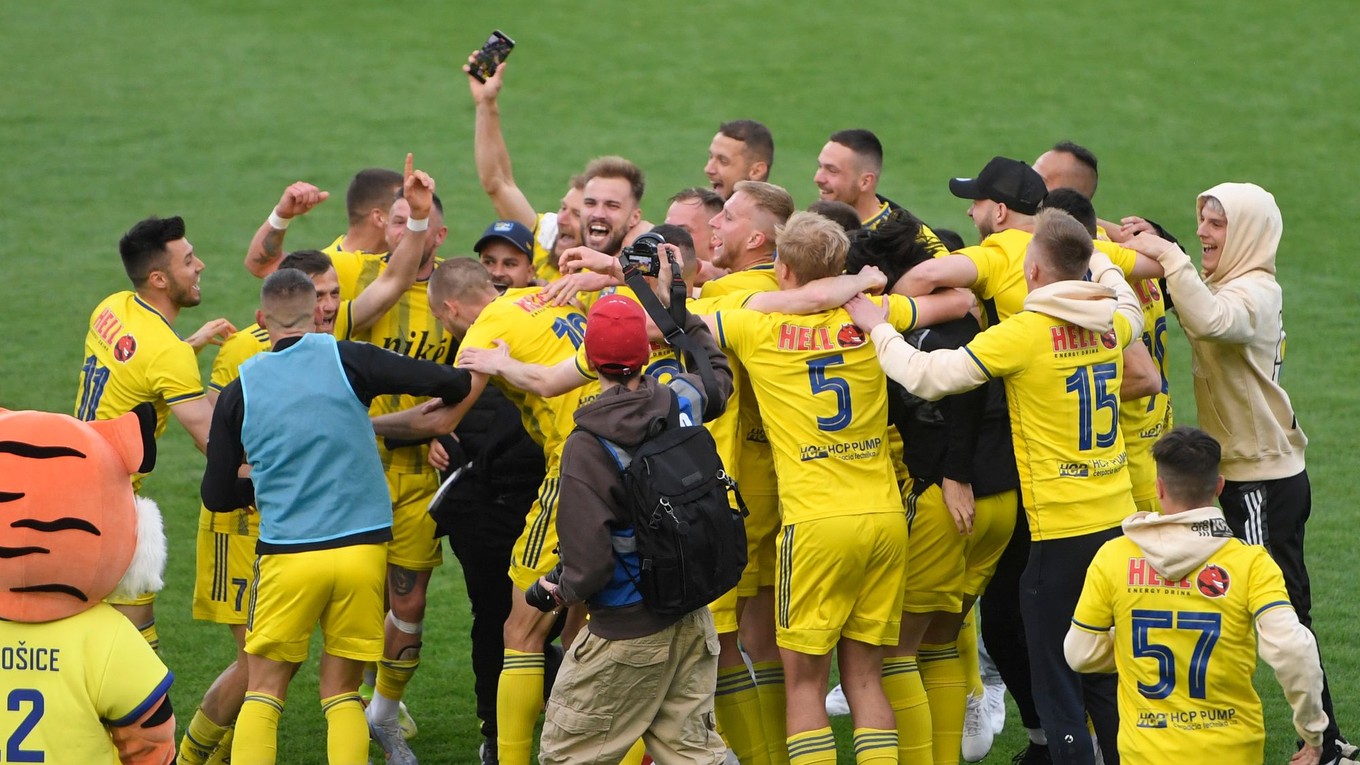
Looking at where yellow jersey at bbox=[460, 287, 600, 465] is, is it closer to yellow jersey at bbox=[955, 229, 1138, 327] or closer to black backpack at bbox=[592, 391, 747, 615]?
black backpack at bbox=[592, 391, 747, 615]

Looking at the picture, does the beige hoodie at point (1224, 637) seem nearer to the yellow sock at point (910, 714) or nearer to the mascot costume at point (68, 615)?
the yellow sock at point (910, 714)

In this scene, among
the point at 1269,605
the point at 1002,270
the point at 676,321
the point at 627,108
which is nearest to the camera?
the point at 1269,605

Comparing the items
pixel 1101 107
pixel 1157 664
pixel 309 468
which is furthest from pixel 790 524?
pixel 1101 107

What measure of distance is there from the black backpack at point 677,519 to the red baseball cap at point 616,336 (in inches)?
9.5

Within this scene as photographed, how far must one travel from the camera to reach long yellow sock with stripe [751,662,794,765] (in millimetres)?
6211

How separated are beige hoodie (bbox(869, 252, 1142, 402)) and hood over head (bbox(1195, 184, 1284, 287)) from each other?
125cm

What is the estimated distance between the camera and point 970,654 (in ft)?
22.3

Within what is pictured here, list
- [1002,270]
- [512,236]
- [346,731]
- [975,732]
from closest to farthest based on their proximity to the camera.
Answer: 1. [346,731]
2. [1002,270]
3. [975,732]
4. [512,236]

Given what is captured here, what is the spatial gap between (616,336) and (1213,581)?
2.04 metres

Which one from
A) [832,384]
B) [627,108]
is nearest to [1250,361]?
[832,384]

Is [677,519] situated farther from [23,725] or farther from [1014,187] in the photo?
[1014,187]

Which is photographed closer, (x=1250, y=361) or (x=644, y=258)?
(x=644, y=258)

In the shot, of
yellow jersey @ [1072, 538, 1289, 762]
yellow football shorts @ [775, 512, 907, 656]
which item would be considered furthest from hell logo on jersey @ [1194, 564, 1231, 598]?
yellow football shorts @ [775, 512, 907, 656]

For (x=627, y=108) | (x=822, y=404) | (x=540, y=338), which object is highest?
(x=627, y=108)
